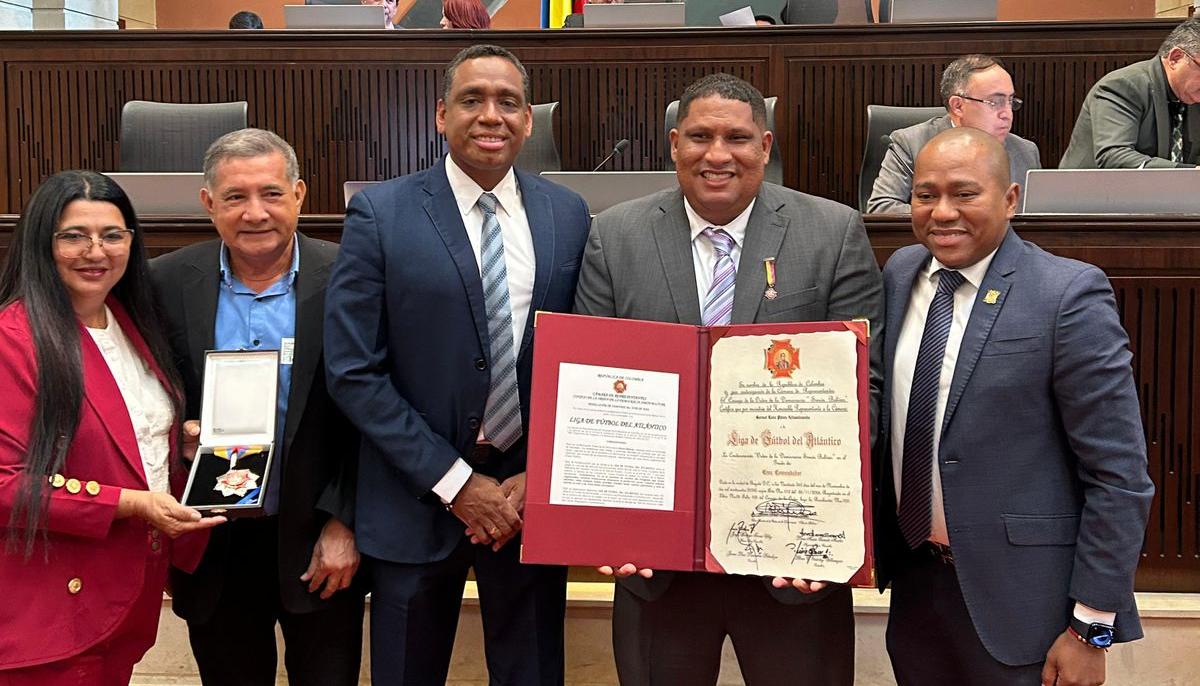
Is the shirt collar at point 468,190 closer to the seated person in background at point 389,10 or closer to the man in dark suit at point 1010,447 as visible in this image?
the man in dark suit at point 1010,447

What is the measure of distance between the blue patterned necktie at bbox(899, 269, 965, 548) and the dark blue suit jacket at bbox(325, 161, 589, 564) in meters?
0.64

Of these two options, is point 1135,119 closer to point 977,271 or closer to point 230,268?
point 977,271

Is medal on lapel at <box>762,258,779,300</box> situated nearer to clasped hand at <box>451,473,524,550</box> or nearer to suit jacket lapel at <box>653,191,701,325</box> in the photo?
suit jacket lapel at <box>653,191,701,325</box>

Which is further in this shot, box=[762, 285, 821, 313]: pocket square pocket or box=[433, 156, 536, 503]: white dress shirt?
box=[433, 156, 536, 503]: white dress shirt

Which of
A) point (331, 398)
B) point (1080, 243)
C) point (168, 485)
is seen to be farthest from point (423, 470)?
point (1080, 243)

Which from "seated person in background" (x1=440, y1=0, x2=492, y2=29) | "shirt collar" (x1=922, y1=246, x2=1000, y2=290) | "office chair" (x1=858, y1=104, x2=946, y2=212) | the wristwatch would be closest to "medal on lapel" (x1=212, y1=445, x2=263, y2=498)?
"shirt collar" (x1=922, y1=246, x2=1000, y2=290)

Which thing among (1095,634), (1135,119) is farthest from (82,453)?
(1135,119)

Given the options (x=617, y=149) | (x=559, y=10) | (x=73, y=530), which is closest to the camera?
(x=73, y=530)

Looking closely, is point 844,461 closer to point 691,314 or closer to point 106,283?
point 691,314

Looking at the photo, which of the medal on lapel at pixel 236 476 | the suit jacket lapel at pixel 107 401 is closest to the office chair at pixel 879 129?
the medal on lapel at pixel 236 476

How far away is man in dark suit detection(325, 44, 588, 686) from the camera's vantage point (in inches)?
69.8

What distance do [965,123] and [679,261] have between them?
6.84 feet

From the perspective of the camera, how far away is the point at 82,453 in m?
1.69

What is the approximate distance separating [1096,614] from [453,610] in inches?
43.4
